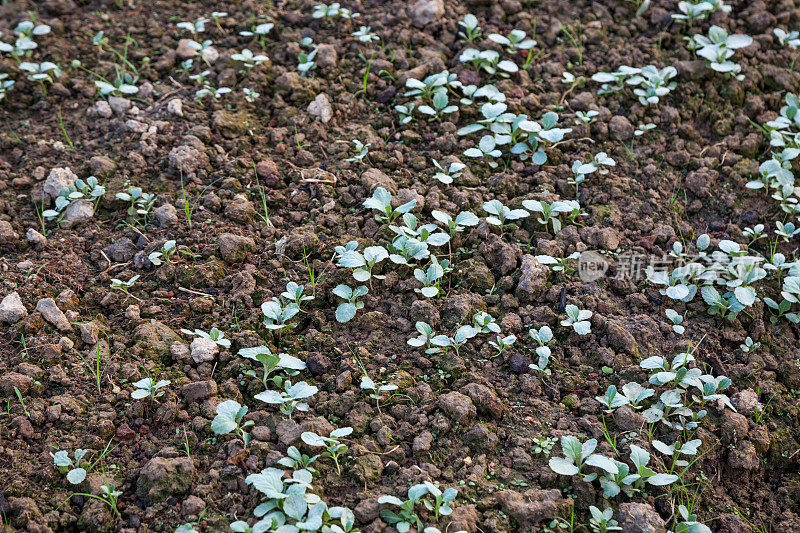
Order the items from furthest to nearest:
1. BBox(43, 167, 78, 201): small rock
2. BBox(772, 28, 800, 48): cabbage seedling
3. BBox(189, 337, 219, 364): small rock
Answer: BBox(772, 28, 800, 48): cabbage seedling
BBox(43, 167, 78, 201): small rock
BBox(189, 337, 219, 364): small rock

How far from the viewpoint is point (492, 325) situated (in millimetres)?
2572

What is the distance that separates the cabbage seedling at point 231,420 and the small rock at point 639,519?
122cm

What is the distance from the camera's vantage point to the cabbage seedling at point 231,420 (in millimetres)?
2203

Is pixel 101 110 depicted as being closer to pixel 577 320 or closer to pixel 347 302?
pixel 347 302

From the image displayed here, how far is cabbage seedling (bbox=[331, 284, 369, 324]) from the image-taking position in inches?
102

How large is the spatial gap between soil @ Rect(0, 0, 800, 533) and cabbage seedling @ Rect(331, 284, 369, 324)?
6 centimetres

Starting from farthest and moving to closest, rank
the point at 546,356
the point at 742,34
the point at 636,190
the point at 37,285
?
the point at 742,34
the point at 636,190
the point at 37,285
the point at 546,356

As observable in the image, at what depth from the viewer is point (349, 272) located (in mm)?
2760

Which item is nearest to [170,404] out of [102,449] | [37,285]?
[102,449]

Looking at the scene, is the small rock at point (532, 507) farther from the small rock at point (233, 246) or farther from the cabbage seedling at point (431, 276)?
the small rock at point (233, 246)

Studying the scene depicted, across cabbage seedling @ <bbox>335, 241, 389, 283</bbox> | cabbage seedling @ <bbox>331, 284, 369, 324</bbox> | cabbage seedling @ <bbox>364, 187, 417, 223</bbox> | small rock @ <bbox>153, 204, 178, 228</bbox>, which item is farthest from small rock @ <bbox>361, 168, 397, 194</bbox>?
small rock @ <bbox>153, 204, 178, 228</bbox>

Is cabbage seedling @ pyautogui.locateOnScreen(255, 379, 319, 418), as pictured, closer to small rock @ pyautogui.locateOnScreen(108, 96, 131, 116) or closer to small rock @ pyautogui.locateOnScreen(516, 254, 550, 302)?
small rock @ pyautogui.locateOnScreen(516, 254, 550, 302)

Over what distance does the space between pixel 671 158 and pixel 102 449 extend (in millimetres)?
2765

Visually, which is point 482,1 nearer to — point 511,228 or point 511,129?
point 511,129
